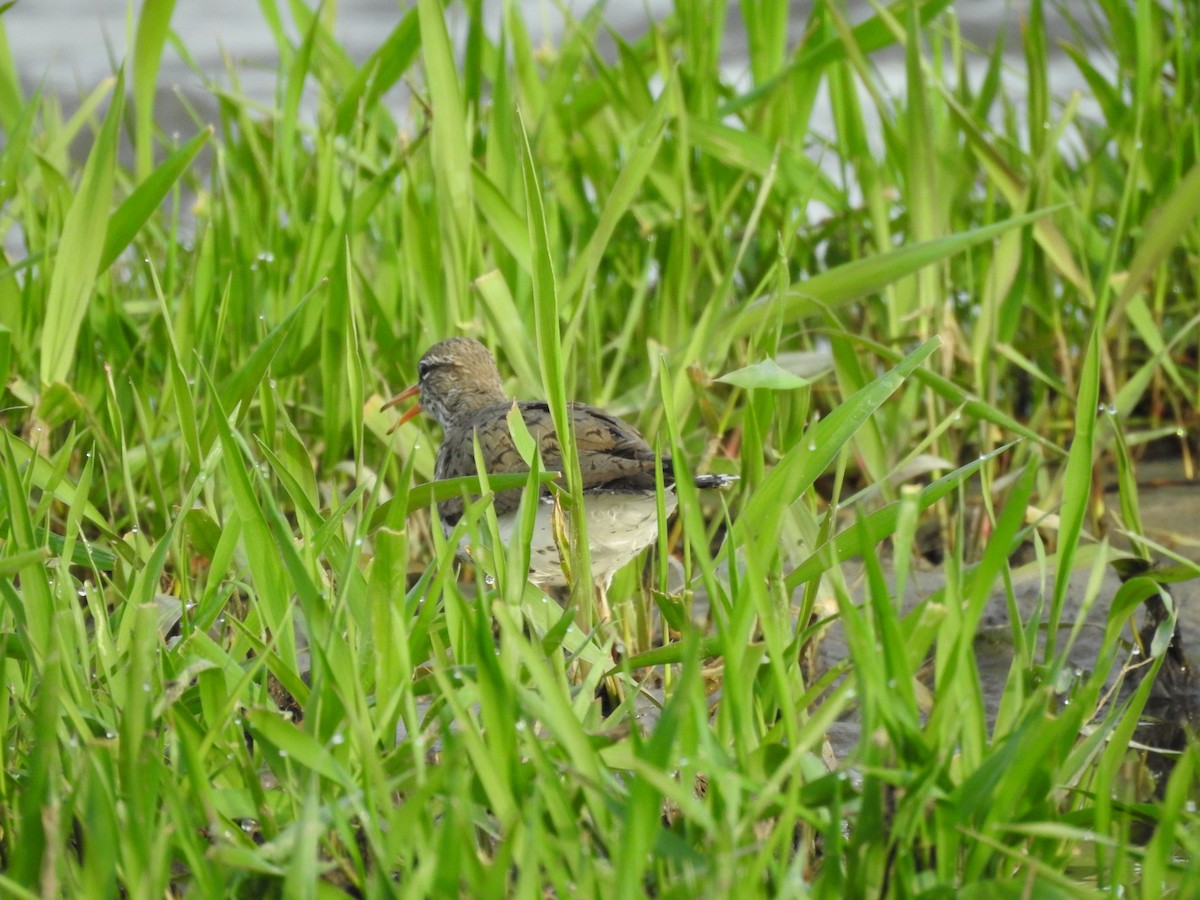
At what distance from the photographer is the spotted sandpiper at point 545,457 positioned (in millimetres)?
3600

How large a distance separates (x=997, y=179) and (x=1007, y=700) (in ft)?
8.54

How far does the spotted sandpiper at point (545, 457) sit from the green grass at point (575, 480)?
0.42ft

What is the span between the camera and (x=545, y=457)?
3.74 meters

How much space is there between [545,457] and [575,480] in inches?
40.9

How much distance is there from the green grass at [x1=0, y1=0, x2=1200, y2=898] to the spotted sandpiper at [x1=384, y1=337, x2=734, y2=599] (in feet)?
0.42

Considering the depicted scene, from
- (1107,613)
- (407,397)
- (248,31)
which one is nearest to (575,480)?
(1107,613)

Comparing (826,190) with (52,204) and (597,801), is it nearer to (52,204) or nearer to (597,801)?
(52,204)

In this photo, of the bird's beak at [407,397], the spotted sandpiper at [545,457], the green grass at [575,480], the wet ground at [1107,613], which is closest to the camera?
the green grass at [575,480]

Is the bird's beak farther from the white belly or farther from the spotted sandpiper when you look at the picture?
the white belly

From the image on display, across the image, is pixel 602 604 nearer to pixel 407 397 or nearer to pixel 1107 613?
pixel 407 397

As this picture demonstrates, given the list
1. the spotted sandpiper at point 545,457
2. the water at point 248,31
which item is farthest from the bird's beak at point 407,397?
the water at point 248,31

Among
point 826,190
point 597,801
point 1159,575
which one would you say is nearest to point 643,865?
point 597,801

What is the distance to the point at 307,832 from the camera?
199 centimetres

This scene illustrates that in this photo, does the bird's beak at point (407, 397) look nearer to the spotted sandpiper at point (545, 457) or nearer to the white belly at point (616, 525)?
the spotted sandpiper at point (545, 457)
